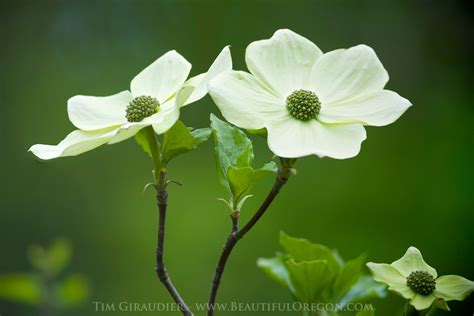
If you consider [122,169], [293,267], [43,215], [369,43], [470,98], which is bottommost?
[43,215]

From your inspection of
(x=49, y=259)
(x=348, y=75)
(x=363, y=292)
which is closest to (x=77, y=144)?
(x=348, y=75)

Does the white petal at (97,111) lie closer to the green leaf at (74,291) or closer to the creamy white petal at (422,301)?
the creamy white petal at (422,301)

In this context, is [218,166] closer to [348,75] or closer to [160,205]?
[160,205]

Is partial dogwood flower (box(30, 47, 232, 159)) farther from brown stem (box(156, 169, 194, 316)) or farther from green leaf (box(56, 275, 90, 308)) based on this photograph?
green leaf (box(56, 275, 90, 308))

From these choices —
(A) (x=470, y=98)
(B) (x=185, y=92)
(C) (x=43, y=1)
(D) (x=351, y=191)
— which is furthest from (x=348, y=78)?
(C) (x=43, y=1)

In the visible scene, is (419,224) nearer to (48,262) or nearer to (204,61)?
(204,61)
